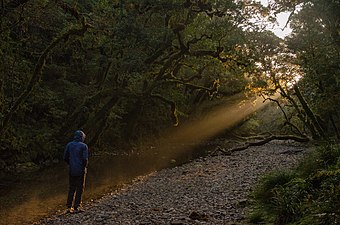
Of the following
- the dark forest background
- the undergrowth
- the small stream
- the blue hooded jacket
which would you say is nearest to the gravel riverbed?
the undergrowth

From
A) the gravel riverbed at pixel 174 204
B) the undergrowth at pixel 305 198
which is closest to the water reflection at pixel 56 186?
the gravel riverbed at pixel 174 204

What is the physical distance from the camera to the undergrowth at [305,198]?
5.46 meters

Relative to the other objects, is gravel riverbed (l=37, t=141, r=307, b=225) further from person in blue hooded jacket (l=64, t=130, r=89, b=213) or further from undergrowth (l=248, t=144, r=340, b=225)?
person in blue hooded jacket (l=64, t=130, r=89, b=213)

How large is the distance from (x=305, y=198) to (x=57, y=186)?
11709mm

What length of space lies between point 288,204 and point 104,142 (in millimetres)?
25870

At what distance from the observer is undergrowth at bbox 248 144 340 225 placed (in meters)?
5.46

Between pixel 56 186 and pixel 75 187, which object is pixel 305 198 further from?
pixel 56 186

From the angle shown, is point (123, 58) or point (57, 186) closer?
point (57, 186)


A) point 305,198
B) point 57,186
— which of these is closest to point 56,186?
point 57,186

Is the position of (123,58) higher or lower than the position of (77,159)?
higher

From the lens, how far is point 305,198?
6887 millimetres

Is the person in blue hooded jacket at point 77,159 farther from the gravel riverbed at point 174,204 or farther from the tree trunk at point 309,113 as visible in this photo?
the tree trunk at point 309,113

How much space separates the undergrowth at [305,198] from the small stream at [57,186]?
21.1ft

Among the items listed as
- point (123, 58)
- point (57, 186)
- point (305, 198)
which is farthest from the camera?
point (123, 58)
